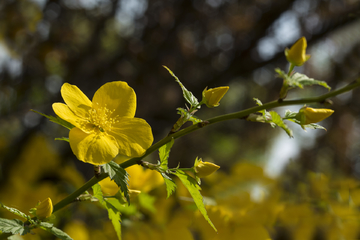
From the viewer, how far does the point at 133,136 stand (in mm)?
420

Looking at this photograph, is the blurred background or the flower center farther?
the blurred background

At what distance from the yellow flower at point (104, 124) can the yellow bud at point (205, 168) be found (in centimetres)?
8

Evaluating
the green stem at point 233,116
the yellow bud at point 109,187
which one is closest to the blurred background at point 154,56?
the yellow bud at point 109,187

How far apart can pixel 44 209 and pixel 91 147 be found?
4.0 inches

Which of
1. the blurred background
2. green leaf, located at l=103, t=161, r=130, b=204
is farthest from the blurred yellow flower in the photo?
the blurred background

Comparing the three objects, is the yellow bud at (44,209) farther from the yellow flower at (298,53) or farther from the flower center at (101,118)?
the yellow flower at (298,53)

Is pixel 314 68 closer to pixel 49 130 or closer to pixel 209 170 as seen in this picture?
pixel 49 130

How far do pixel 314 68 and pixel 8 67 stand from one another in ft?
7.36

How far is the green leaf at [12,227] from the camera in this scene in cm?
35

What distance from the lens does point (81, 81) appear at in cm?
184

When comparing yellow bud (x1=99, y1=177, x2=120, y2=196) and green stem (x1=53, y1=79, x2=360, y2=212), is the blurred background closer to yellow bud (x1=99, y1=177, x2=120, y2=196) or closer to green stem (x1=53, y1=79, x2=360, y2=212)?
yellow bud (x1=99, y1=177, x2=120, y2=196)

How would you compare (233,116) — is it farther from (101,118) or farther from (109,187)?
(109,187)

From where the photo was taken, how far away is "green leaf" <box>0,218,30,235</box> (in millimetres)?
353

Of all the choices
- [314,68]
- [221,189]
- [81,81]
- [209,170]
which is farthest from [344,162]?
[209,170]
